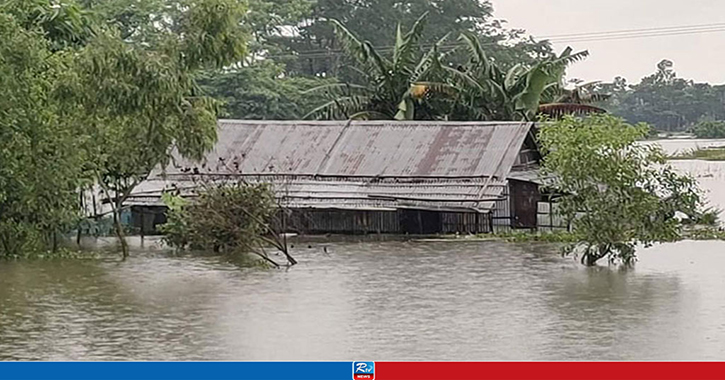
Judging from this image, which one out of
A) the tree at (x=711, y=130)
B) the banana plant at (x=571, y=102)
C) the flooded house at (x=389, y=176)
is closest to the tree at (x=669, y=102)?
the tree at (x=711, y=130)

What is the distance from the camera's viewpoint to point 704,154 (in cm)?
3600

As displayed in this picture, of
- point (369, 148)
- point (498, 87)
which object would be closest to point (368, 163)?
point (369, 148)

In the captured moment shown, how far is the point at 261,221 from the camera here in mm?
16828

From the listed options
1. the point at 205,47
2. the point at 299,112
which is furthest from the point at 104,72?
the point at 299,112

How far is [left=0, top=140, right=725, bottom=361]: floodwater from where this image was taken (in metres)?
10.2

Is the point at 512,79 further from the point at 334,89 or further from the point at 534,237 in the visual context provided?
the point at 334,89

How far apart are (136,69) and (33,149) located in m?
2.34

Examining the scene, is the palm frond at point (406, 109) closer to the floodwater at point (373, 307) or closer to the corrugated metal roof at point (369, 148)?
the corrugated metal roof at point (369, 148)

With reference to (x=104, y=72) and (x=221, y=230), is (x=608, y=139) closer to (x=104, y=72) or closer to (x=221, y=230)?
(x=221, y=230)
